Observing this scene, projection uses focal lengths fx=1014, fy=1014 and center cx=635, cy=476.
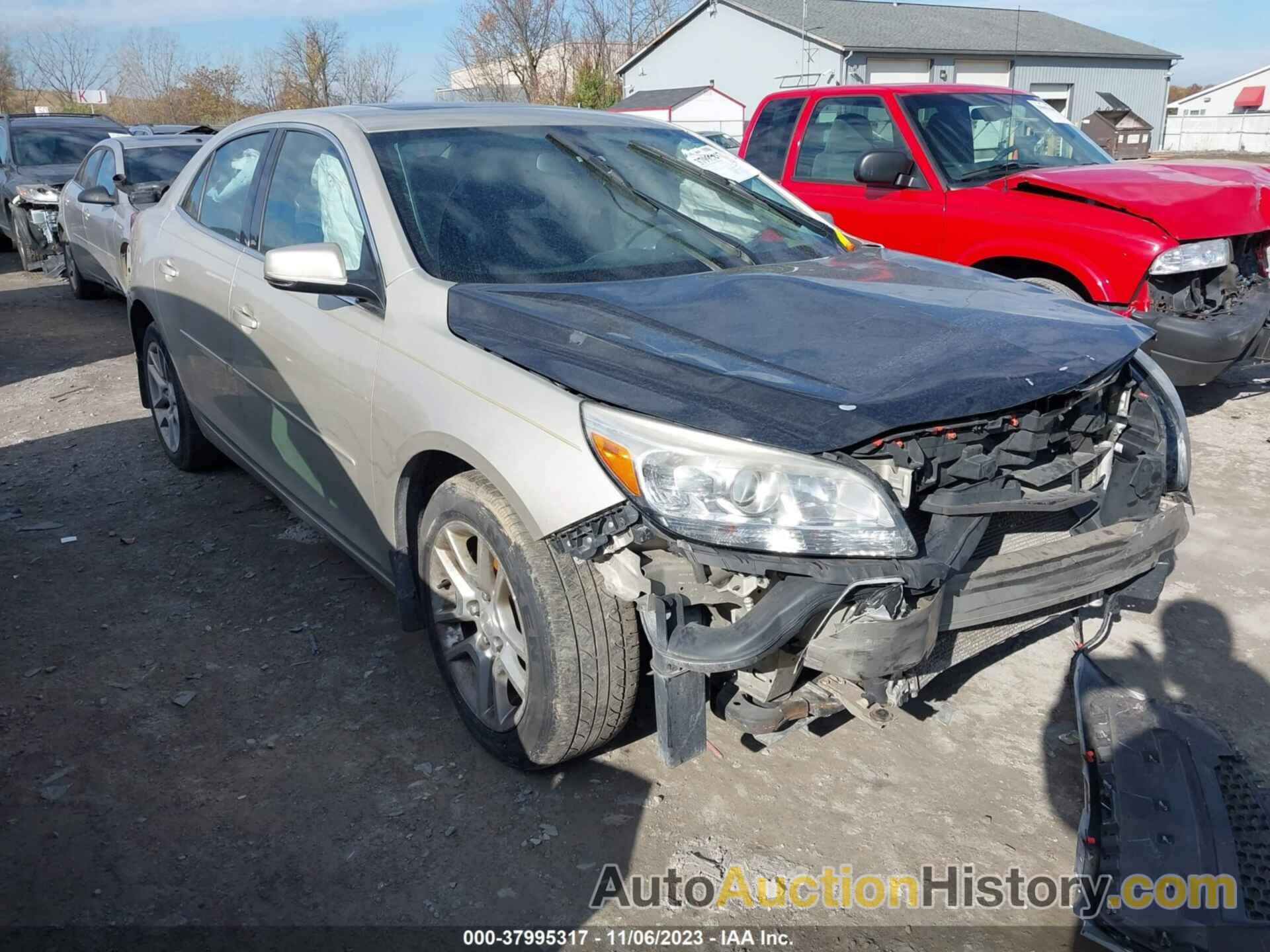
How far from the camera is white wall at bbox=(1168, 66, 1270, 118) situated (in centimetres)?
6241

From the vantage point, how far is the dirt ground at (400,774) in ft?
8.34

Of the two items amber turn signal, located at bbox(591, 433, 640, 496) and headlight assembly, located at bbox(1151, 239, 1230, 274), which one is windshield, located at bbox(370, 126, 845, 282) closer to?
amber turn signal, located at bbox(591, 433, 640, 496)

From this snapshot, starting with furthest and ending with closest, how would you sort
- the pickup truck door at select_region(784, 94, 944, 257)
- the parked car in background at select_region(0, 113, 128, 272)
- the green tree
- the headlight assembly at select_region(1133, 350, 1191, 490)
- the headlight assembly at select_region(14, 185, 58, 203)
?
the green tree, the parked car in background at select_region(0, 113, 128, 272), the headlight assembly at select_region(14, 185, 58, 203), the pickup truck door at select_region(784, 94, 944, 257), the headlight assembly at select_region(1133, 350, 1191, 490)

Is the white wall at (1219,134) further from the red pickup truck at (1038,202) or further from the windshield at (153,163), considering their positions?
the windshield at (153,163)

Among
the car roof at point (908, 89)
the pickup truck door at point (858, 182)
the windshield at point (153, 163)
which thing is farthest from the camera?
the windshield at point (153, 163)

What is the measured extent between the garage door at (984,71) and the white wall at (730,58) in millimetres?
5085

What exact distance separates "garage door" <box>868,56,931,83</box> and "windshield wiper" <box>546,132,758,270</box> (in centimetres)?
3423

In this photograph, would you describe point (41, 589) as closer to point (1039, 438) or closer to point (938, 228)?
point (1039, 438)

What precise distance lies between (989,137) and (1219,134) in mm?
47682

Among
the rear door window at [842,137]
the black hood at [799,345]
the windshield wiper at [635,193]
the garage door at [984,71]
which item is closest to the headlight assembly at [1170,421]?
the black hood at [799,345]

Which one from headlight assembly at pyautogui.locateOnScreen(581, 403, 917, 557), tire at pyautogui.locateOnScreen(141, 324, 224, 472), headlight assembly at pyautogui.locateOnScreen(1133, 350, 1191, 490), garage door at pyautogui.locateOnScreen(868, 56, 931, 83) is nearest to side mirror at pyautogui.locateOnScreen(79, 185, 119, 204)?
tire at pyautogui.locateOnScreen(141, 324, 224, 472)

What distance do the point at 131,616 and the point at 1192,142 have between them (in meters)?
53.0

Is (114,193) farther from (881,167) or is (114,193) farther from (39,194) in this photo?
(881,167)

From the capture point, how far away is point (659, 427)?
88.9 inches
